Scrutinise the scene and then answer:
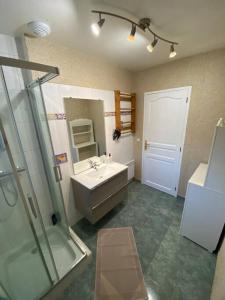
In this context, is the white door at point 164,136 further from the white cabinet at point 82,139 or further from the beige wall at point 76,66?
the white cabinet at point 82,139

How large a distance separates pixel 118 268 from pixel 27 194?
1307 millimetres

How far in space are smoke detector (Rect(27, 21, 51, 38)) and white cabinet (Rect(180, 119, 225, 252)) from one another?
1.92 metres

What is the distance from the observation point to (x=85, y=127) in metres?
2.07

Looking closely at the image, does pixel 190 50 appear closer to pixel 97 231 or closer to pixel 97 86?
pixel 97 86

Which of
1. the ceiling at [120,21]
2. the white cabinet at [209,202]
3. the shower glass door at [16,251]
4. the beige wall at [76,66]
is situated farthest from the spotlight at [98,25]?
the white cabinet at [209,202]

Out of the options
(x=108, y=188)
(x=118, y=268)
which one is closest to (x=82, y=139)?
(x=108, y=188)

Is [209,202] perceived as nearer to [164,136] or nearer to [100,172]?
[164,136]

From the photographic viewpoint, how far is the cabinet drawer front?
69.1 inches

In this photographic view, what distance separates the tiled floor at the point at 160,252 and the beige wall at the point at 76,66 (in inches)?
84.0

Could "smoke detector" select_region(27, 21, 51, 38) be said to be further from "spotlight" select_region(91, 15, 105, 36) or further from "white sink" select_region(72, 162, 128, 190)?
"white sink" select_region(72, 162, 128, 190)

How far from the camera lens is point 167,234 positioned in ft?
6.27

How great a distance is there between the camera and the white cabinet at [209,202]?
145 centimetres

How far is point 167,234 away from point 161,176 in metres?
1.14

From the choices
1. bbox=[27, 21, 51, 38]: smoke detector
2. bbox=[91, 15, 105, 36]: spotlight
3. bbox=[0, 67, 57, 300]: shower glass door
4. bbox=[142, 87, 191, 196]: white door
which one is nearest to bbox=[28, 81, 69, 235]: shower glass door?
bbox=[0, 67, 57, 300]: shower glass door
